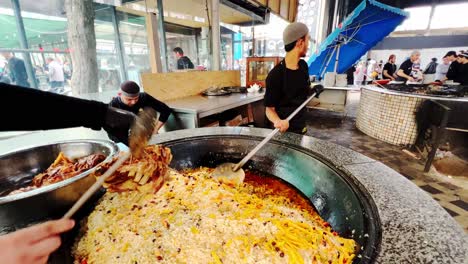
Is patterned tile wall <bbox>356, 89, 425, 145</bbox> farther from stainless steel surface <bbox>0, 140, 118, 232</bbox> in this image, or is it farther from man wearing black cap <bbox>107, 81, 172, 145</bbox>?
stainless steel surface <bbox>0, 140, 118, 232</bbox>

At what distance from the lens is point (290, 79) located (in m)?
2.54

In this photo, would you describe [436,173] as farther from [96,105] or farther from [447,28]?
[447,28]

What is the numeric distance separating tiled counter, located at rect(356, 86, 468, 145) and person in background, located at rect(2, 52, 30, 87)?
7937 mm

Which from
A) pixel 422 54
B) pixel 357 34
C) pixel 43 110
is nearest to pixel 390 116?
pixel 357 34

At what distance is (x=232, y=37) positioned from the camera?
1178cm

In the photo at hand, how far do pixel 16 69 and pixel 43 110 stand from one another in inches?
195

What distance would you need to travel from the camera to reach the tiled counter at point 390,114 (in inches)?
174

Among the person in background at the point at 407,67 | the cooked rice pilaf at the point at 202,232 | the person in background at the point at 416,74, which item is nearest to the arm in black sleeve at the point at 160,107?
the cooked rice pilaf at the point at 202,232

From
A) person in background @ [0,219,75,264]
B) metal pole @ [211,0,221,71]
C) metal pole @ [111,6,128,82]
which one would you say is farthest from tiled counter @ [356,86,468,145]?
metal pole @ [111,6,128,82]

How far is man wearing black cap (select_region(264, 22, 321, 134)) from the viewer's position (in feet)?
7.79

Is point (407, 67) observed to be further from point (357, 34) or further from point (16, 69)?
point (16, 69)

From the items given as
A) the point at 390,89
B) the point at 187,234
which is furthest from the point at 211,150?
the point at 390,89

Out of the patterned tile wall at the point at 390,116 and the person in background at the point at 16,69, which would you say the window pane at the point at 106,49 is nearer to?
the person in background at the point at 16,69

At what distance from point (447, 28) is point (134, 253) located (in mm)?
19424
